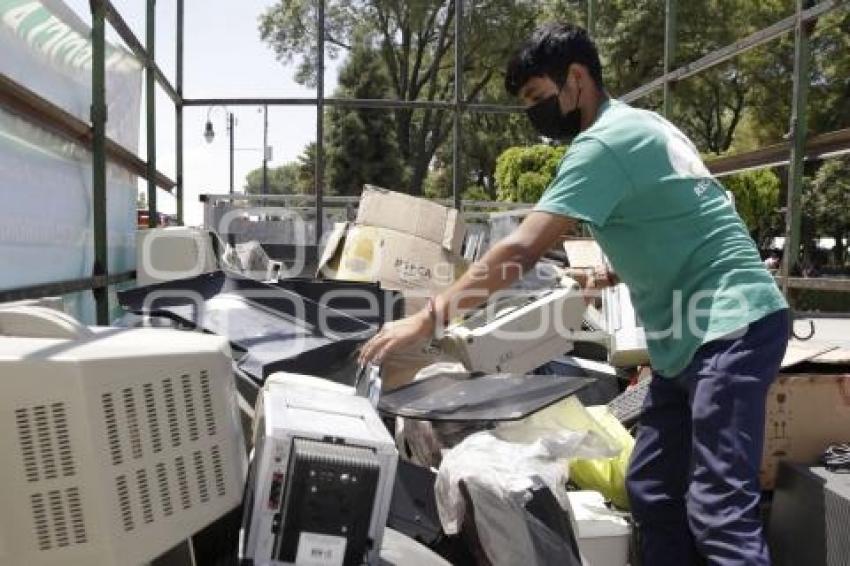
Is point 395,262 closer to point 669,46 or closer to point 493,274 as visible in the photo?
point 669,46

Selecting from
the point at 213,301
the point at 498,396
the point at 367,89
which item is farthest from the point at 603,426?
the point at 367,89

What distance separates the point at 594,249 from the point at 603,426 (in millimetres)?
2190

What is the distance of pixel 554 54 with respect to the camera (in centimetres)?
211

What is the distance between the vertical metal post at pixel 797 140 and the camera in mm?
2947

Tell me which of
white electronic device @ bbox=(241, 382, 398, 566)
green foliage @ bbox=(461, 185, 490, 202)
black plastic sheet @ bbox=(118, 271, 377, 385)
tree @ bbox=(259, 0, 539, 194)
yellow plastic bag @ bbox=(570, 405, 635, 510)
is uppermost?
tree @ bbox=(259, 0, 539, 194)

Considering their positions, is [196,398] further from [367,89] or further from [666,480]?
[367,89]

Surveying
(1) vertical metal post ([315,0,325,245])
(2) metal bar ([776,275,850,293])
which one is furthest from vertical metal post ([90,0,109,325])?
(2) metal bar ([776,275,850,293])

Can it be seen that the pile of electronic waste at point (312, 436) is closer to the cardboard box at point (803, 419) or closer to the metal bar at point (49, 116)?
the cardboard box at point (803, 419)

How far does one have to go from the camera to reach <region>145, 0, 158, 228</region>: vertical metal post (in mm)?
4145

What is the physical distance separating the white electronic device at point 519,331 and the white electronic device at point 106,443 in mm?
1282

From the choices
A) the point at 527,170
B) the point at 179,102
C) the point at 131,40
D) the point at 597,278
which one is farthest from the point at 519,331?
the point at 527,170

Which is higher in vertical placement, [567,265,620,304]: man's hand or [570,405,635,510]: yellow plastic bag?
[567,265,620,304]: man's hand

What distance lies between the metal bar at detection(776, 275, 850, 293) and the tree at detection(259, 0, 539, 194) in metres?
16.0

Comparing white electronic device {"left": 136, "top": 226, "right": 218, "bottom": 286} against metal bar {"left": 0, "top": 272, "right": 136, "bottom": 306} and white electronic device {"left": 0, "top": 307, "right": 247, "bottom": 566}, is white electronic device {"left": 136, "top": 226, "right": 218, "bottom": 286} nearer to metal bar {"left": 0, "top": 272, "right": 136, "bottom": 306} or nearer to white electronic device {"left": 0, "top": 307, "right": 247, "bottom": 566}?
metal bar {"left": 0, "top": 272, "right": 136, "bottom": 306}
